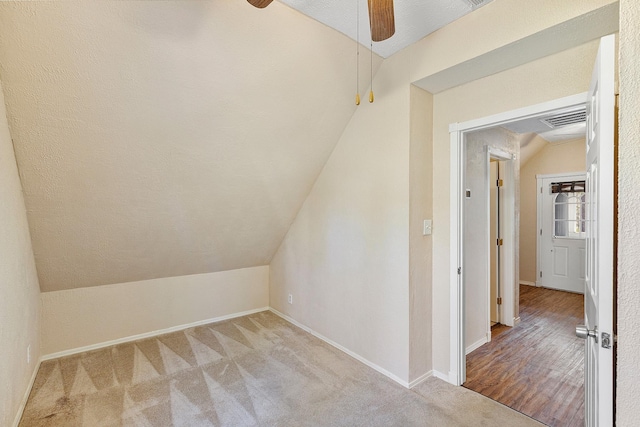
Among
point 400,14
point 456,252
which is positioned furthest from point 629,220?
point 400,14

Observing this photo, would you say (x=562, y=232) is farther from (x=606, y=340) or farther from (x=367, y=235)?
(x=606, y=340)

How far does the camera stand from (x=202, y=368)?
2697mm

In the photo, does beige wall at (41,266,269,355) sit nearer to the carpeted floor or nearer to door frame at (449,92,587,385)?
the carpeted floor

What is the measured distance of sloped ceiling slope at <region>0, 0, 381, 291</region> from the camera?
1.66m

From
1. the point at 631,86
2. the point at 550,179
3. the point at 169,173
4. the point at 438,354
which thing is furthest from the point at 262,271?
the point at 550,179

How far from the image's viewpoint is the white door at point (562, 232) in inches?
204

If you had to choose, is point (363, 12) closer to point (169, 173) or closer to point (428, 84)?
point (428, 84)

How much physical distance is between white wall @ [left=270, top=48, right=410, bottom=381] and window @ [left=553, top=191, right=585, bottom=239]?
467 centimetres

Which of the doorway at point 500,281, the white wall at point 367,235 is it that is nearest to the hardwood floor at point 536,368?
the doorway at point 500,281

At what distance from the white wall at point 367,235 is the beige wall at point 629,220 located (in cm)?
141

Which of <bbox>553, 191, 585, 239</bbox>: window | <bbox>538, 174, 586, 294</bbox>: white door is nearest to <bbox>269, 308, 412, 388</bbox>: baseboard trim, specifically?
<bbox>538, 174, 586, 294</bbox>: white door

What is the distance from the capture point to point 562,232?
5.45m

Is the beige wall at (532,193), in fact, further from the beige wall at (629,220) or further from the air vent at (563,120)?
the beige wall at (629,220)

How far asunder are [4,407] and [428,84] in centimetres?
342
